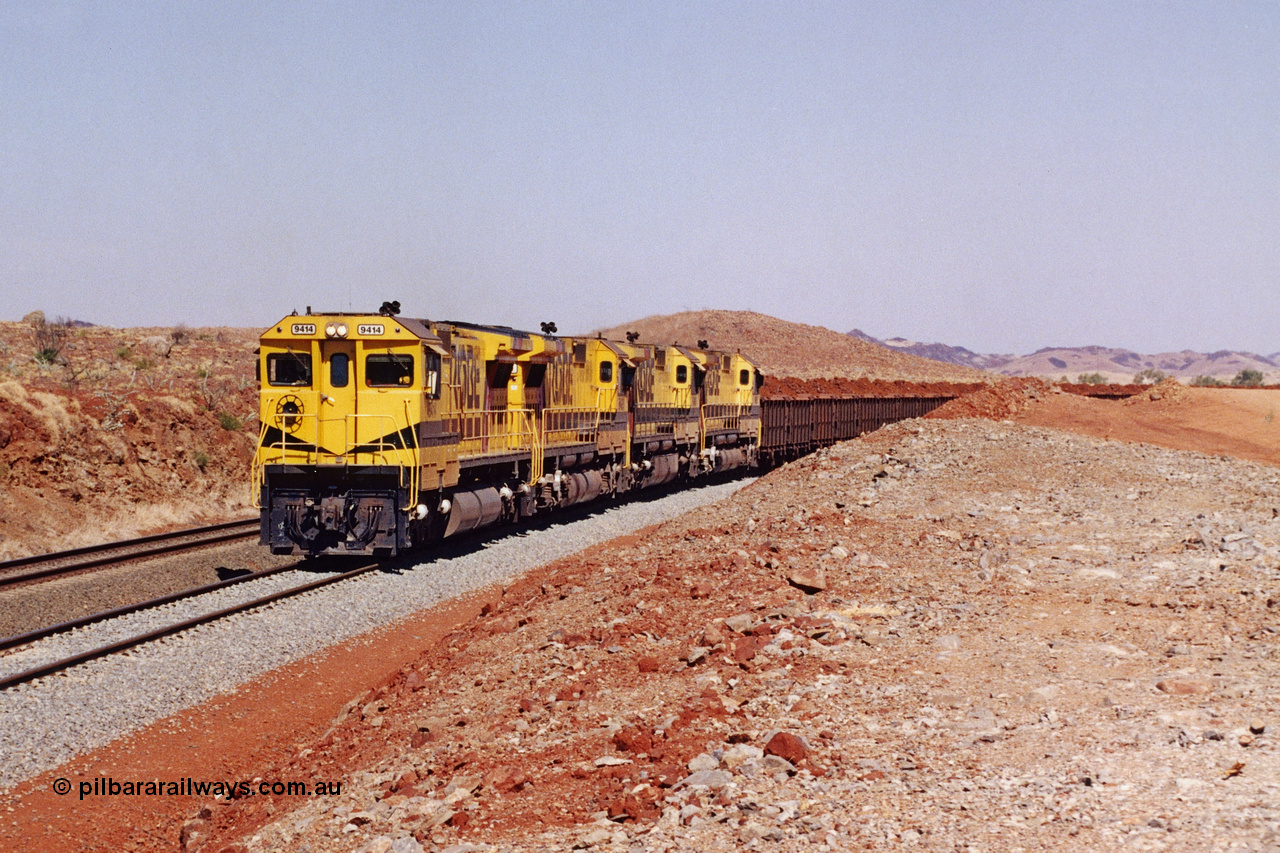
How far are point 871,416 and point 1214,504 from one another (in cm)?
3322

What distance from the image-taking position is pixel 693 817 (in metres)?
6.53

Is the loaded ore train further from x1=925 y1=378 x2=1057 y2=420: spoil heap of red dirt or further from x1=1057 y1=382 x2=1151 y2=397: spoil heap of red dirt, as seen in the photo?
x1=1057 y1=382 x2=1151 y2=397: spoil heap of red dirt

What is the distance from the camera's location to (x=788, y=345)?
123000 mm

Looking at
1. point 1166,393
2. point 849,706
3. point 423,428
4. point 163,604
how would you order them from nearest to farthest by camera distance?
point 849,706
point 163,604
point 423,428
point 1166,393

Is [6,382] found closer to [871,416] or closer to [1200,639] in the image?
[1200,639]

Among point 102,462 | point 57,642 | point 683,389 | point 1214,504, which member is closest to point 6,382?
point 102,462

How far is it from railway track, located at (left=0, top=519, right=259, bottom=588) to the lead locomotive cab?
3.01 metres

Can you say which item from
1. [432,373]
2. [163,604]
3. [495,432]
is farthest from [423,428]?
[163,604]

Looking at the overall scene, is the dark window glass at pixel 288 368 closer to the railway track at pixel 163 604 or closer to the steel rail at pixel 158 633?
the railway track at pixel 163 604

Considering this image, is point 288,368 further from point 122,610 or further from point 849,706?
point 849,706

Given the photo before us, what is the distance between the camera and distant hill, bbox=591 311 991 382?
4395 inches

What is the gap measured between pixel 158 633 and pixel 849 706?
30.9ft

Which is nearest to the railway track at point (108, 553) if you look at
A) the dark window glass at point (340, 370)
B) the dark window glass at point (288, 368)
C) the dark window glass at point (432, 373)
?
the dark window glass at point (288, 368)
